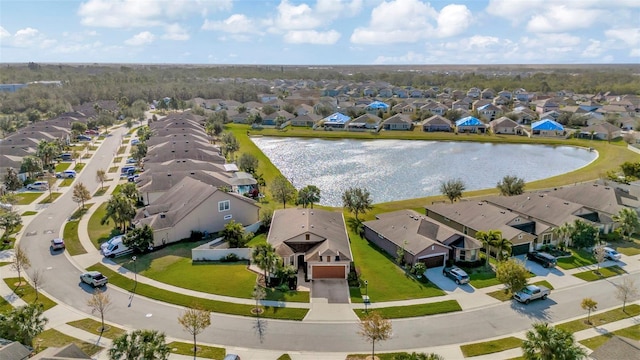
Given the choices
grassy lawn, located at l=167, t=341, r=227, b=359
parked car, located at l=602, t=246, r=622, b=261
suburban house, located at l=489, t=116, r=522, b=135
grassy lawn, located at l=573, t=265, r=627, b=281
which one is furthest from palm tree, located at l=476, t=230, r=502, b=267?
suburban house, located at l=489, t=116, r=522, b=135

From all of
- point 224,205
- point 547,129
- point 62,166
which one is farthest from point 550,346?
point 547,129

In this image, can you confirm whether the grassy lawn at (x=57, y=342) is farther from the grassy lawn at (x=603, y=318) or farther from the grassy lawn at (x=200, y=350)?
the grassy lawn at (x=603, y=318)

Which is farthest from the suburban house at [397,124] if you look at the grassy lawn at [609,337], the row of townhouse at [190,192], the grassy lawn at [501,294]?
the grassy lawn at [609,337]

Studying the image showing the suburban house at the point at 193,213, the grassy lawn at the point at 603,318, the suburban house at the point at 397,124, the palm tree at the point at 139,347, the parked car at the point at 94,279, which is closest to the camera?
the palm tree at the point at 139,347

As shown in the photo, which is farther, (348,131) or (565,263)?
(348,131)

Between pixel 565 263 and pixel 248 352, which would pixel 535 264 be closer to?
pixel 565 263

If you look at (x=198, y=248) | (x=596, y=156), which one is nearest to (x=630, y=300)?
(x=198, y=248)

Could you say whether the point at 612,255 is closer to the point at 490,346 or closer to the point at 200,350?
the point at 490,346
